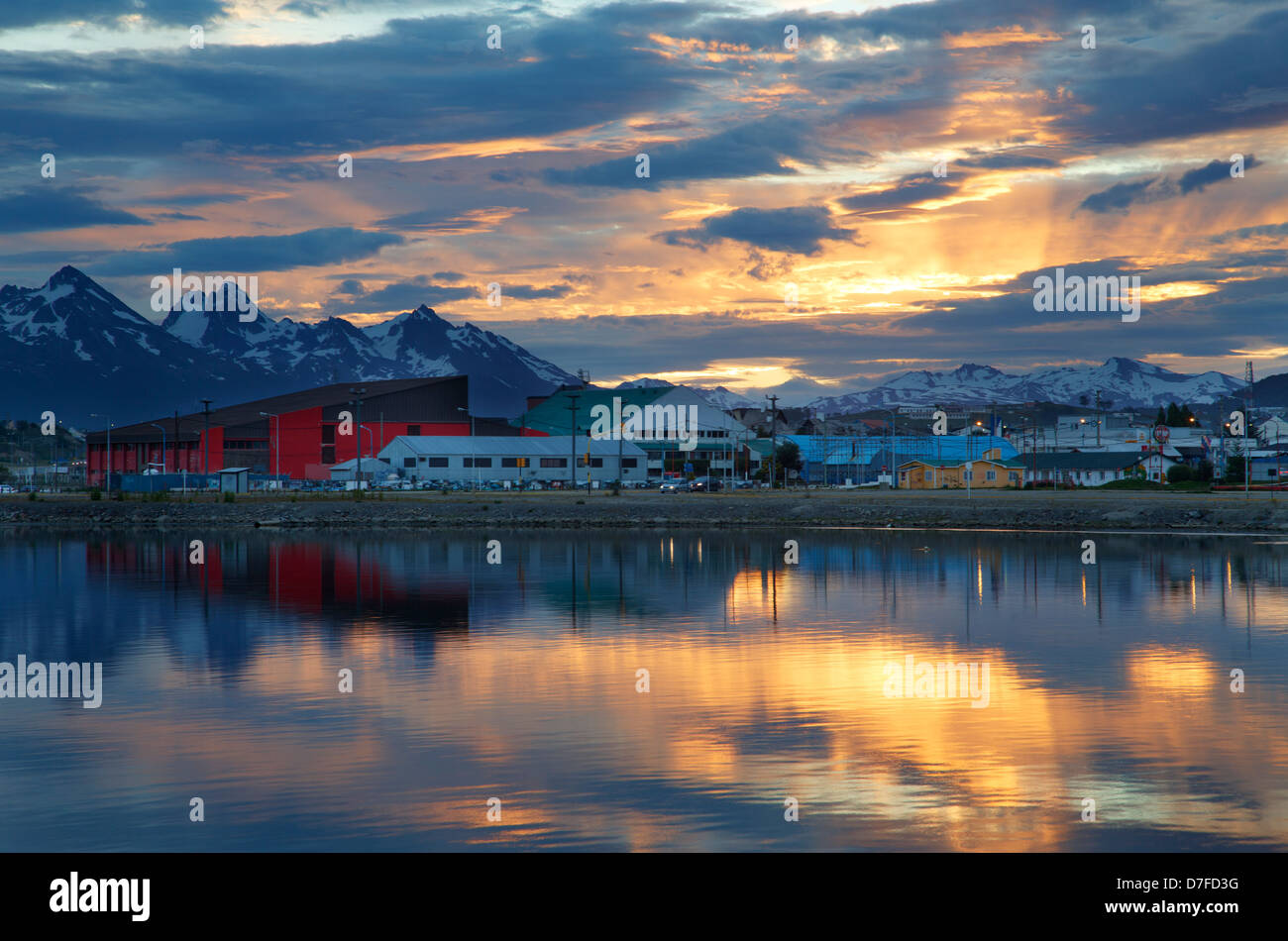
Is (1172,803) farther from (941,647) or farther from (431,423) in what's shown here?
(431,423)

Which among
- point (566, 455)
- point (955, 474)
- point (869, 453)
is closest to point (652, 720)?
point (955, 474)

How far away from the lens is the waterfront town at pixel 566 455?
122 metres

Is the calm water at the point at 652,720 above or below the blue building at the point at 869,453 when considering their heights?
below

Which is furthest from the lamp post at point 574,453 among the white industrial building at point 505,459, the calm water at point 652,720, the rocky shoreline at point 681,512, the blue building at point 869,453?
the calm water at point 652,720

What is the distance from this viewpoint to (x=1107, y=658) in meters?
25.2

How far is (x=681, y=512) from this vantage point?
8894 cm

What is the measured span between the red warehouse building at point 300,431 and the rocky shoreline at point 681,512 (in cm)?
3132

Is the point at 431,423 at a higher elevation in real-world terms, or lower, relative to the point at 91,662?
higher

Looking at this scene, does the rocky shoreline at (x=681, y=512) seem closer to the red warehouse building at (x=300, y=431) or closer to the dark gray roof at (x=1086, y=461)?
the red warehouse building at (x=300, y=431)

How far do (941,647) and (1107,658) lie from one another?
3475 millimetres

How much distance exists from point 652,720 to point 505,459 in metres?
110
